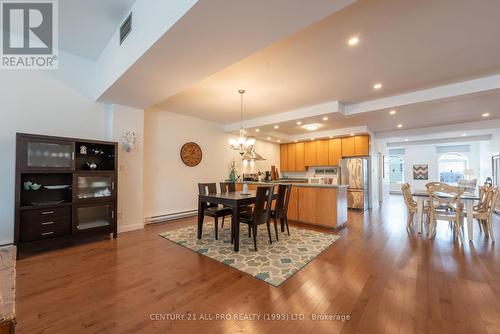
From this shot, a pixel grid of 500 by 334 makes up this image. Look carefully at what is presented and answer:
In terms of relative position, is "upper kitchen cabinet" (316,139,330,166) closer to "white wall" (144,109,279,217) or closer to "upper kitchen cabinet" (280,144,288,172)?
"upper kitchen cabinet" (280,144,288,172)

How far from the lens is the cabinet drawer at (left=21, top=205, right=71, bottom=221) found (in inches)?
112

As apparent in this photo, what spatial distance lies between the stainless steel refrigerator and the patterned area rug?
3.04 m

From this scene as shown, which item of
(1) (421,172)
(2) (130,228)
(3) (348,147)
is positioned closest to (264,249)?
(2) (130,228)

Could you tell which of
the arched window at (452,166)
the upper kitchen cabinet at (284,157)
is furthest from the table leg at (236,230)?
the arched window at (452,166)

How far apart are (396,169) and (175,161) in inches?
467

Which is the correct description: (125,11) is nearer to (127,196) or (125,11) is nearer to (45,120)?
(45,120)

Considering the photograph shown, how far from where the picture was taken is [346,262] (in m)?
2.70

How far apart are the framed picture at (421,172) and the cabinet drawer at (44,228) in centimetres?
1364

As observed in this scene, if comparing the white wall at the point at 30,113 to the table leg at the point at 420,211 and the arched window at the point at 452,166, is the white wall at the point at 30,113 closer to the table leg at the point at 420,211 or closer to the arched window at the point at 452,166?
the table leg at the point at 420,211

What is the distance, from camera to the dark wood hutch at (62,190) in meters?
2.84

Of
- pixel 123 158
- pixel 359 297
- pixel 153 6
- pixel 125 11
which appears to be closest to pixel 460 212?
pixel 359 297

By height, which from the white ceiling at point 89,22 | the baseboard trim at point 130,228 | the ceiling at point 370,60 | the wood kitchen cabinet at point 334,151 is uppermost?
the white ceiling at point 89,22

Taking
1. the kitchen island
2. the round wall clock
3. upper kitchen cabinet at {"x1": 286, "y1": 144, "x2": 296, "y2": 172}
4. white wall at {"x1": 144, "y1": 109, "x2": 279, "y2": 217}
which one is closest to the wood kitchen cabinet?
upper kitchen cabinet at {"x1": 286, "y1": 144, "x2": 296, "y2": 172}

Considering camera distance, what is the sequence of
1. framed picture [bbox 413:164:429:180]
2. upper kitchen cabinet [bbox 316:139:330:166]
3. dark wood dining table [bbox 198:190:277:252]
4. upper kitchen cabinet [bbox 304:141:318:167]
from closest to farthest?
dark wood dining table [bbox 198:190:277:252] < upper kitchen cabinet [bbox 316:139:330:166] < upper kitchen cabinet [bbox 304:141:318:167] < framed picture [bbox 413:164:429:180]
